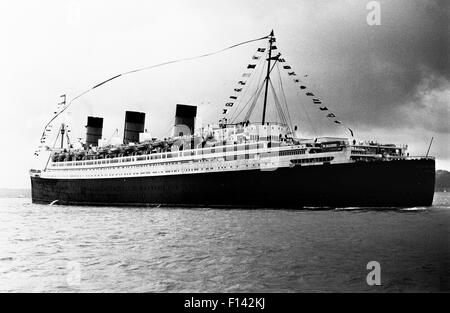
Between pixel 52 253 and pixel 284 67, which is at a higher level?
pixel 284 67

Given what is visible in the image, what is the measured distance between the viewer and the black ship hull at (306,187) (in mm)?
33625

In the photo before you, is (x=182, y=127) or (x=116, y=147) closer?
(x=182, y=127)

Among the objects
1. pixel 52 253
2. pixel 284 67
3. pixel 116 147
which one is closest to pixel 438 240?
pixel 52 253

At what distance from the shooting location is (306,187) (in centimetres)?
3594

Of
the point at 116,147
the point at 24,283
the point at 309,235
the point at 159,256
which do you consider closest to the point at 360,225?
the point at 309,235

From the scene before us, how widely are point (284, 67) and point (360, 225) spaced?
685 inches

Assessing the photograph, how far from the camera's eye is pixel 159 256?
15156 millimetres

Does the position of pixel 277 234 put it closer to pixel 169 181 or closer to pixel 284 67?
pixel 284 67

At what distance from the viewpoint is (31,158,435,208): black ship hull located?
33.6m

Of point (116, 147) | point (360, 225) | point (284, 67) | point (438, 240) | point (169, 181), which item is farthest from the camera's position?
point (116, 147)

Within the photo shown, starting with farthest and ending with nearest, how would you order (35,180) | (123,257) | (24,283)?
1. (35,180)
2. (123,257)
3. (24,283)

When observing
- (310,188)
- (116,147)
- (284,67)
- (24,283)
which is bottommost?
(24,283)

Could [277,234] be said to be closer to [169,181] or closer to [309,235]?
[309,235]

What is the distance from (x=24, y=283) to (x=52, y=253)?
15.7 ft
